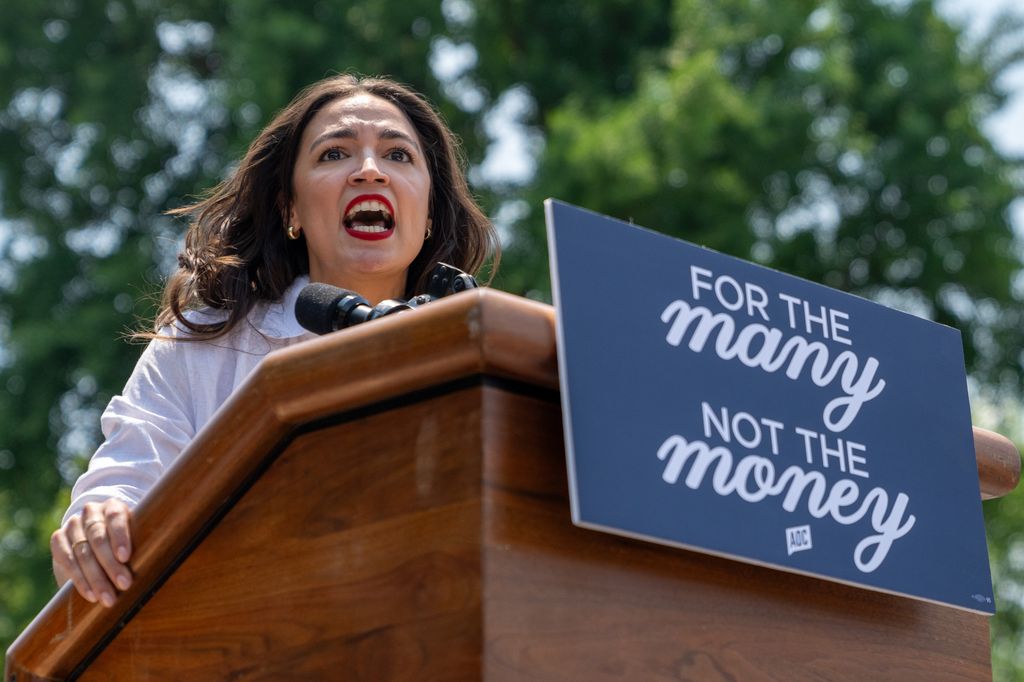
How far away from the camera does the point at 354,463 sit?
1.38 m

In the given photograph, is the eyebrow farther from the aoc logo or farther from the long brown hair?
the aoc logo

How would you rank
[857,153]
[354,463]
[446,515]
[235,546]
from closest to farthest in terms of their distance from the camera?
[446,515] < [354,463] < [235,546] < [857,153]

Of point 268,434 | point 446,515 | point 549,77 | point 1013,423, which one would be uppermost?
point 549,77

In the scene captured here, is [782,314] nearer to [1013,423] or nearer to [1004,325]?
[1004,325]

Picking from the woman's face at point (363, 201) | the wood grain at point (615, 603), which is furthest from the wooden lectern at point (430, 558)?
the woman's face at point (363, 201)

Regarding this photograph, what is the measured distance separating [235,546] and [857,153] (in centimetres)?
800

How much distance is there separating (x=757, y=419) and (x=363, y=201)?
1183 mm

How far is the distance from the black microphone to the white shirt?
0.19 meters

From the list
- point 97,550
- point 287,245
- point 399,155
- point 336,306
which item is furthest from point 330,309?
point 287,245

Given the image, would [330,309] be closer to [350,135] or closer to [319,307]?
[319,307]

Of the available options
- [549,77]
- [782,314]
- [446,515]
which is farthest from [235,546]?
[549,77]

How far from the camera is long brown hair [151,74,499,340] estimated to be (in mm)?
2588

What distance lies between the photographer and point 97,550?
1.58 m

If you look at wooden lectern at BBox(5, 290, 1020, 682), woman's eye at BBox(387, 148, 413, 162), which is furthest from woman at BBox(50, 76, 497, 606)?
wooden lectern at BBox(5, 290, 1020, 682)
